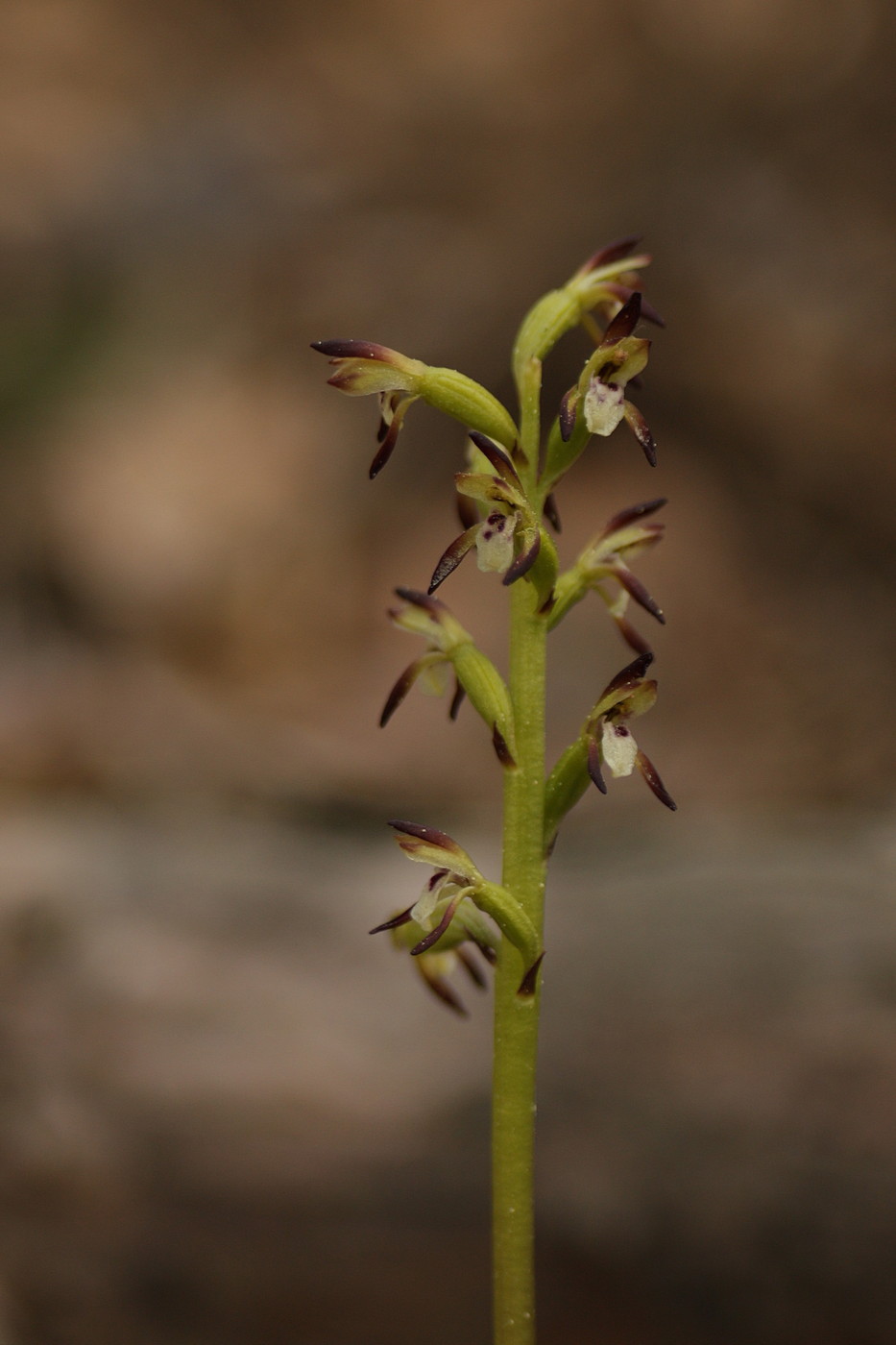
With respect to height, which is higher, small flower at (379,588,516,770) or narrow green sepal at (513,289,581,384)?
narrow green sepal at (513,289,581,384)

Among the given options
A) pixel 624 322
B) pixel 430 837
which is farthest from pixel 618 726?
pixel 624 322

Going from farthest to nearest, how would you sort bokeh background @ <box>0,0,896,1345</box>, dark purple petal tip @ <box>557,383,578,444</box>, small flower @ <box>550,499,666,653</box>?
bokeh background @ <box>0,0,896,1345</box> < small flower @ <box>550,499,666,653</box> < dark purple petal tip @ <box>557,383,578,444</box>

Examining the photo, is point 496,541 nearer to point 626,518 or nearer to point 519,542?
point 519,542

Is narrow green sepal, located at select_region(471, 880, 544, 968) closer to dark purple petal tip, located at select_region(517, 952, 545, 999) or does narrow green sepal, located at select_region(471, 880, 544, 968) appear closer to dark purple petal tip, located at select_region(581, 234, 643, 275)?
dark purple petal tip, located at select_region(517, 952, 545, 999)

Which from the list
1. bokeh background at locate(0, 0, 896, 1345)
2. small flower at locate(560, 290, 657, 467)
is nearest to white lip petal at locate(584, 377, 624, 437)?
small flower at locate(560, 290, 657, 467)

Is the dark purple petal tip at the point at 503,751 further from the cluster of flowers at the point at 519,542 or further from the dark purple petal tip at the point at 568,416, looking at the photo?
the dark purple petal tip at the point at 568,416

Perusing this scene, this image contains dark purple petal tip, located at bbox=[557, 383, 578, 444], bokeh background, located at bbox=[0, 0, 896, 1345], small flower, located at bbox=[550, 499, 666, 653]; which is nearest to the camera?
dark purple petal tip, located at bbox=[557, 383, 578, 444]

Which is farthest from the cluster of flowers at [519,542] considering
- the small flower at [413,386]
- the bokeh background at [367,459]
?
the bokeh background at [367,459]
